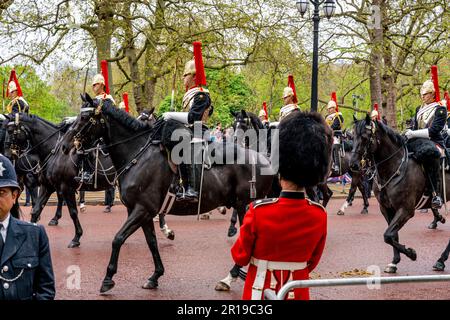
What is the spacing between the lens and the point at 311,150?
3.29 m

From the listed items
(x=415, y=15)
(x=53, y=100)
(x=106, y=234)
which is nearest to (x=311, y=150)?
(x=106, y=234)

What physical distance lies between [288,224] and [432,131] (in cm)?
603

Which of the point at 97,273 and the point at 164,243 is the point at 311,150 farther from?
the point at 164,243

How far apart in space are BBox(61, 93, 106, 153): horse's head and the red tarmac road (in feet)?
5.69

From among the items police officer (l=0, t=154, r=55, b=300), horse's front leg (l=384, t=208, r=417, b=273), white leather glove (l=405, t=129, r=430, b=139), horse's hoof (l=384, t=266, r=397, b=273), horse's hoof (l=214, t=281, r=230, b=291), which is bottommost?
horse's hoof (l=384, t=266, r=397, b=273)

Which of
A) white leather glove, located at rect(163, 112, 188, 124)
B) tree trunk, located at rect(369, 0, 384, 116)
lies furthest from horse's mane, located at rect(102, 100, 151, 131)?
tree trunk, located at rect(369, 0, 384, 116)

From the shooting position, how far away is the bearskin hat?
3.26 meters

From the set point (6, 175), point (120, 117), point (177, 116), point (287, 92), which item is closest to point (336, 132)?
point (287, 92)

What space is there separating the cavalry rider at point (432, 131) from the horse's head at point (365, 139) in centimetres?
59

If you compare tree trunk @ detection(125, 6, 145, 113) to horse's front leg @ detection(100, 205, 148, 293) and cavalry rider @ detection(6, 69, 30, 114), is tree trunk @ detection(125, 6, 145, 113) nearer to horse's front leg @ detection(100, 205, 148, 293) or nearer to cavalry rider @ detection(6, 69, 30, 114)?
cavalry rider @ detection(6, 69, 30, 114)

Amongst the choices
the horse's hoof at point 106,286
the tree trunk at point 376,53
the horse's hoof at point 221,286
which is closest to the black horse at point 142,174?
the horse's hoof at point 106,286

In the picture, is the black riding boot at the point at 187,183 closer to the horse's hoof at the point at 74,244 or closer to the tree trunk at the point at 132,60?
the horse's hoof at the point at 74,244

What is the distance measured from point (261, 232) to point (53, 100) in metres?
49.7

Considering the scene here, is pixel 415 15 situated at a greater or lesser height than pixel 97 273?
greater
